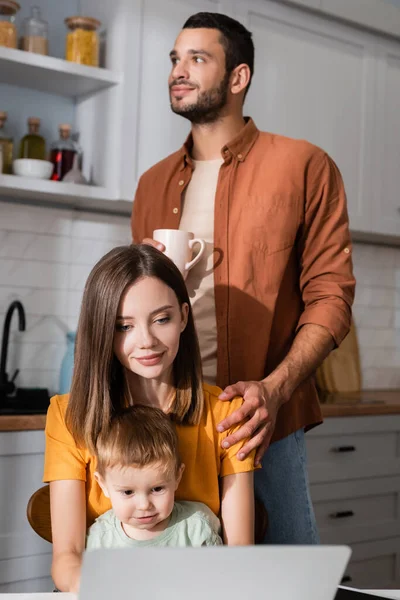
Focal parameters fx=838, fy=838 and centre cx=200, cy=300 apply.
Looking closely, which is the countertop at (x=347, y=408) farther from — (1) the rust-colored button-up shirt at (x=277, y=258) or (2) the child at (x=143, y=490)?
(2) the child at (x=143, y=490)

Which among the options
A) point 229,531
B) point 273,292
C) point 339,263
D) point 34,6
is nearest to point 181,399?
point 229,531

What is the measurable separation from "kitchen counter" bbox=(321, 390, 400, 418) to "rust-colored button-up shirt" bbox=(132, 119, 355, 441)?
48.9 inches

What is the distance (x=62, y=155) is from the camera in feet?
9.59

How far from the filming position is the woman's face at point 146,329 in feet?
4.68

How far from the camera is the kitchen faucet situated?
2.82 metres

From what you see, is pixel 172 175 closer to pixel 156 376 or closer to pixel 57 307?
pixel 156 376

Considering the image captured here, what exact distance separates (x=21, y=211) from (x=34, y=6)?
0.73 metres

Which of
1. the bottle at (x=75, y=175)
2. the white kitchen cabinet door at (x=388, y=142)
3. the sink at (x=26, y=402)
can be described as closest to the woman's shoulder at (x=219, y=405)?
the sink at (x=26, y=402)

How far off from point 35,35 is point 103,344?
177 centimetres

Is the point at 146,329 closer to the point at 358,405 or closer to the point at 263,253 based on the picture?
the point at 263,253

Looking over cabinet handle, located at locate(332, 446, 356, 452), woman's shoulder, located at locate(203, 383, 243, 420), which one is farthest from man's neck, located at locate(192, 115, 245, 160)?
cabinet handle, located at locate(332, 446, 356, 452)

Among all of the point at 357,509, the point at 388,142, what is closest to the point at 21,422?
the point at 357,509

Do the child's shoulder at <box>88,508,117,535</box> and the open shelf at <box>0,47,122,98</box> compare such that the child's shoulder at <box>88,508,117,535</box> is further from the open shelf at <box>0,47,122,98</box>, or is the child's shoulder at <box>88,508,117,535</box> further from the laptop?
the open shelf at <box>0,47,122,98</box>

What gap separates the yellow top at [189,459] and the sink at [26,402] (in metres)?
1.14
